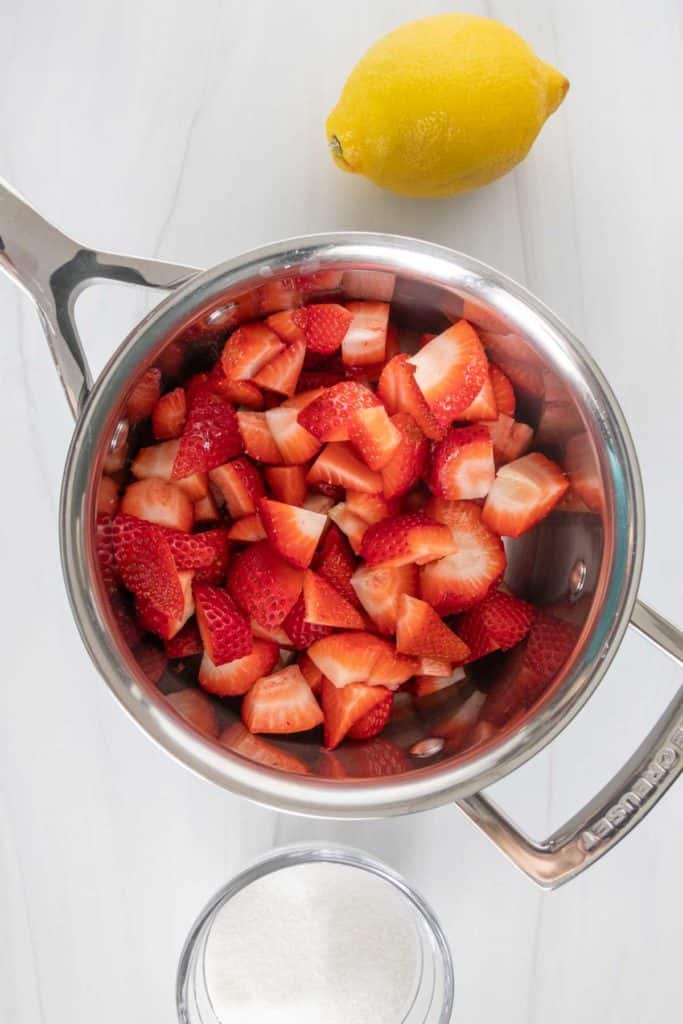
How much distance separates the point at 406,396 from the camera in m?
0.80

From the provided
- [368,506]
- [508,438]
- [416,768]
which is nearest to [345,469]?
[368,506]

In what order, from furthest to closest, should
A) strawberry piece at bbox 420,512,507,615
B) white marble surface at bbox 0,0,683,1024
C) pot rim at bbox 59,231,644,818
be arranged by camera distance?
white marble surface at bbox 0,0,683,1024, strawberry piece at bbox 420,512,507,615, pot rim at bbox 59,231,644,818

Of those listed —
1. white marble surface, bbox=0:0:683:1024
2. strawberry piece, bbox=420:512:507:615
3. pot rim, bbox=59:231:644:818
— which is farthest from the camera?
white marble surface, bbox=0:0:683:1024

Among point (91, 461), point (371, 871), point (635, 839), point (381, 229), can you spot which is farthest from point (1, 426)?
point (635, 839)

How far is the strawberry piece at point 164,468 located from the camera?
0.81m

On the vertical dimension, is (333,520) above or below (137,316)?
below

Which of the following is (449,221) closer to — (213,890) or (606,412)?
(606,412)

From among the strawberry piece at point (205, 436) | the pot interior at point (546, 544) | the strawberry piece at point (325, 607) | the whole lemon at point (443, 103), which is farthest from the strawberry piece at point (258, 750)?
the whole lemon at point (443, 103)

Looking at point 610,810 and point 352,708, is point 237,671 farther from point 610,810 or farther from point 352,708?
point 610,810

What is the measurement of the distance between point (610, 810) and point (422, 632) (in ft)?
0.66

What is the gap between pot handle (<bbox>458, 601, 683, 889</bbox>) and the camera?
0.78 meters

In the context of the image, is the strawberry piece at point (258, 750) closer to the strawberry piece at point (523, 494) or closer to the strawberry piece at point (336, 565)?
the strawberry piece at point (336, 565)

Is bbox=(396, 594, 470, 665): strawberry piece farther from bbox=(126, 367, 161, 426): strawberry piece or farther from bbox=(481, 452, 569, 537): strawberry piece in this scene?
bbox=(126, 367, 161, 426): strawberry piece

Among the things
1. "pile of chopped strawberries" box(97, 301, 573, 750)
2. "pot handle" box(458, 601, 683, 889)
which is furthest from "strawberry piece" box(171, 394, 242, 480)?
"pot handle" box(458, 601, 683, 889)
